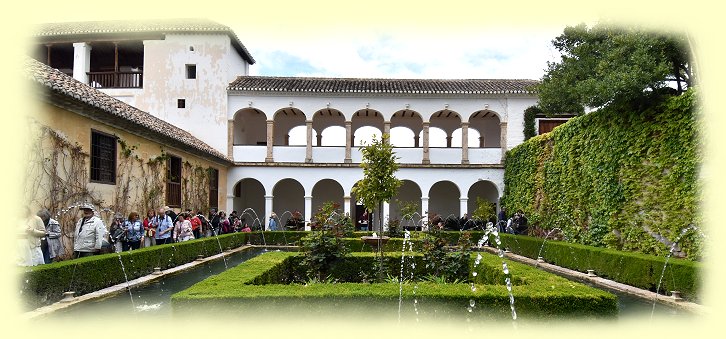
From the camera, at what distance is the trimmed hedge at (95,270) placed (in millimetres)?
7070

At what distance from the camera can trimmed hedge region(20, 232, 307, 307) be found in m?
7.07

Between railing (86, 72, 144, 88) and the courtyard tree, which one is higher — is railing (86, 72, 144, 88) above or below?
above

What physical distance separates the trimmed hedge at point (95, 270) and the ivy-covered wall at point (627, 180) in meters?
10.4

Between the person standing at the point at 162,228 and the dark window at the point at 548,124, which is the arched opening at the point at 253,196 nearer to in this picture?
the person standing at the point at 162,228

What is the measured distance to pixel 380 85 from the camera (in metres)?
25.5

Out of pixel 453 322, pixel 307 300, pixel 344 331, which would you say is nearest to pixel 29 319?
pixel 307 300

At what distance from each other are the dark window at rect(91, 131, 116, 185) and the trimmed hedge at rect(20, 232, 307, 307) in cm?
256

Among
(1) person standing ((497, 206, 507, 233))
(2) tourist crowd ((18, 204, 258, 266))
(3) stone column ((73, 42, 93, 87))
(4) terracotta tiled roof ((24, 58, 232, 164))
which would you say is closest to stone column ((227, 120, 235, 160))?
(4) terracotta tiled roof ((24, 58, 232, 164))

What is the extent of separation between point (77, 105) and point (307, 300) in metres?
8.33

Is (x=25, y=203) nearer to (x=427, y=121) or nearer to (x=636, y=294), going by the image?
(x=636, y=294)

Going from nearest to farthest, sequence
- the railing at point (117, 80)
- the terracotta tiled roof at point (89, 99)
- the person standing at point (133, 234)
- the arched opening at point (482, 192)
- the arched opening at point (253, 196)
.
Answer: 1. the terracotta tiled roof at point (89, 99)
2. the person standing at point (133, 234)
3. the railing at point (117, 80)
4. the arched opening at point (482, 192)
5. the arched opening at point (253, 196)

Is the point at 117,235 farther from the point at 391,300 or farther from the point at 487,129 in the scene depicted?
the point at 487,129

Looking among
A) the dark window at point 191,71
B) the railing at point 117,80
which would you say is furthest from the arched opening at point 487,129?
the railing at point 117,80

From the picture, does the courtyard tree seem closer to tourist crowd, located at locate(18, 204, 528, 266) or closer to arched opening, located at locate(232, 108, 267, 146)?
tourist crowd, located at locate(18, 204, 528, 266)
